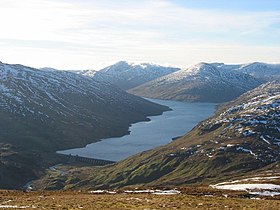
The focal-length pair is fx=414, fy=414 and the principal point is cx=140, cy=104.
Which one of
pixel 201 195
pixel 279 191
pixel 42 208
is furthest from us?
pixel 279 191

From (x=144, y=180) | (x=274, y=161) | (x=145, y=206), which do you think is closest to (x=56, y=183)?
(x=144, y=180)

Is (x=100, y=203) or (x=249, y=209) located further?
(x=100, y=203)

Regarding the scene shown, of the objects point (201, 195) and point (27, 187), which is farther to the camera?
point (27, 187)

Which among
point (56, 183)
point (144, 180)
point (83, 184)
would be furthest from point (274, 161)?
point (56, 183)

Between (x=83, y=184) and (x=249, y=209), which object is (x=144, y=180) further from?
(x=249, y=209)

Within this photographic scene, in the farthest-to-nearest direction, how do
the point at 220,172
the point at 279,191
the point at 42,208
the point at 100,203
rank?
the point at 220,172
the point at 279,191
the point at 100,203
the point at 42,208

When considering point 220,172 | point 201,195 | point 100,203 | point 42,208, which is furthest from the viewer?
point 220,172

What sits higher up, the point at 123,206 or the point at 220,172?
the point at 123,206

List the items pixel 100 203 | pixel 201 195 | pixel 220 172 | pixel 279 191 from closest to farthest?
pixel 100 203 < pixel 201 195 < pixel 279 191 < pixel 220 172

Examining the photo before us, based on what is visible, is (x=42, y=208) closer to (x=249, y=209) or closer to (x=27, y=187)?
(x=249, y=209)
